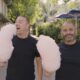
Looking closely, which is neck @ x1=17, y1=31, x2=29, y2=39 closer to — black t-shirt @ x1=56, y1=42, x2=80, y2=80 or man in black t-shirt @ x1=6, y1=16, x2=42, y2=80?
man in black t-shirt @ x1=6, y1=16, x2=42, y2=80

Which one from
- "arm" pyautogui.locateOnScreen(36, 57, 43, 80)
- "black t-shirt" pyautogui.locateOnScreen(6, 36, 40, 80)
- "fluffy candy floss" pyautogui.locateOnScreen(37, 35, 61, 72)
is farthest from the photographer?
"arm" pyautogui.locateOnScreen(36, 57, 43, 80)

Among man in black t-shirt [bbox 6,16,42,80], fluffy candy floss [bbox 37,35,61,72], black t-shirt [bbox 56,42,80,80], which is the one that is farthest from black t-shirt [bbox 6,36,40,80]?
black t-shirt [bbox 56,42,80,80]

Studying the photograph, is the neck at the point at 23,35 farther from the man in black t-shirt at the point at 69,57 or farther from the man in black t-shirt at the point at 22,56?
the man in black t-shirt at the point at 69,57

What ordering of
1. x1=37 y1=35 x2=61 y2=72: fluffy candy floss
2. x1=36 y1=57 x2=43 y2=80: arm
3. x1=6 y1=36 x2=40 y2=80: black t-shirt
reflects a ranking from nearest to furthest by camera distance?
x1=37 y1=35 x2=61 y2=72: fluffy candy floss, x1=6 y1=36 x2=40 y2=80: black t-shirt, x1=36 y1=57 x2=43 y2=80: arm

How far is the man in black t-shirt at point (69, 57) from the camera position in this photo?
5.23m

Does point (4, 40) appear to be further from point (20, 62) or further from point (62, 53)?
point (62, 53)

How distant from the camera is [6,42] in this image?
16.9 ft

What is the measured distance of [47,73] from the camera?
5.06 m

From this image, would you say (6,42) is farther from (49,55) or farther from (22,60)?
(49,55)

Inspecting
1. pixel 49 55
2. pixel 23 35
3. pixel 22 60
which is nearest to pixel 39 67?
pixel 22 60

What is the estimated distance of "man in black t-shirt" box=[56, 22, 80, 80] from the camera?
523 cm

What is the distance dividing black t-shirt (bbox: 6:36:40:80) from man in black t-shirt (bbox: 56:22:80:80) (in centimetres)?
37

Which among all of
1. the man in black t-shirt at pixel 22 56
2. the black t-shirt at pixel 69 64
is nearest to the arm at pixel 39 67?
the man in black t-shirt at pixel 22 56

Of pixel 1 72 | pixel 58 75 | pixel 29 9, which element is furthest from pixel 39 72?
pixel 29 9
